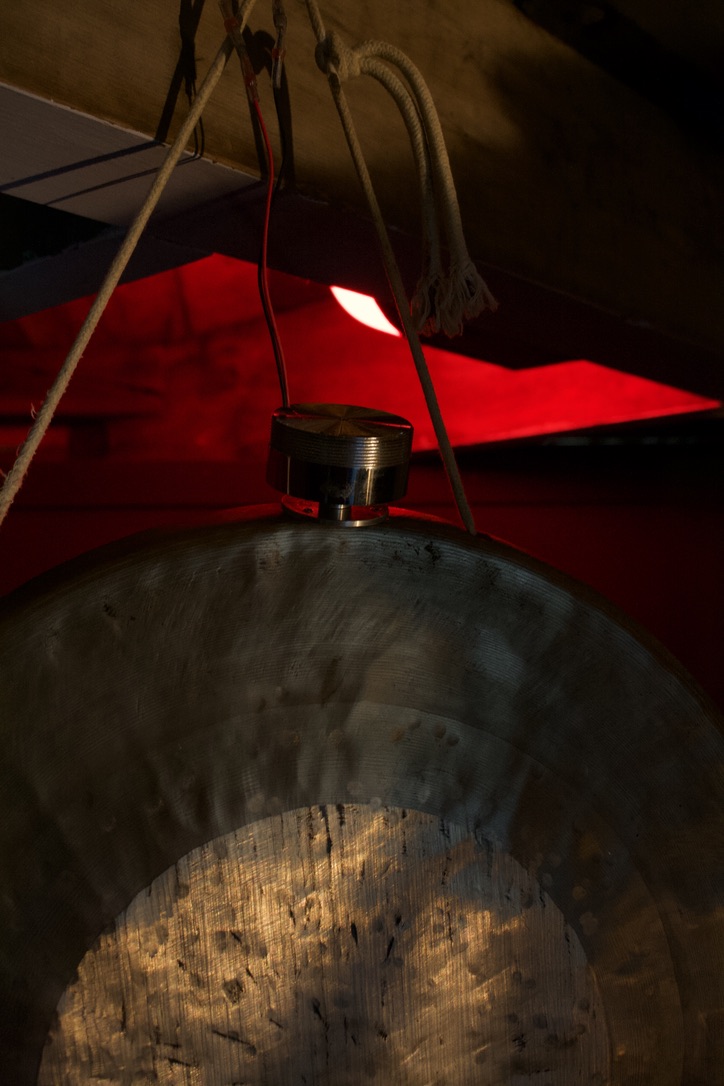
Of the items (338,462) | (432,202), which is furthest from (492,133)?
(338,462)

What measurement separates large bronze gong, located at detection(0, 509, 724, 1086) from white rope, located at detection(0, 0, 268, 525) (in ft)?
0.25

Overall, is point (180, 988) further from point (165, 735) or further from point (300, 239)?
point (300, 239)

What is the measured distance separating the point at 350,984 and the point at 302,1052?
6 centimetres

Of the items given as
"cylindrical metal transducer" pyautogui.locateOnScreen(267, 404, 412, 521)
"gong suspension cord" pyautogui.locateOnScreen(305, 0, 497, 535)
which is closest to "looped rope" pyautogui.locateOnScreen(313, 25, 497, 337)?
"gong suspension cord" pyautogui.locateOnScreen(305, 0, 497, 535)

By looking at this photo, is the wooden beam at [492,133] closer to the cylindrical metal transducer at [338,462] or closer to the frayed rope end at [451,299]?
the frayed rope end at [451,299]

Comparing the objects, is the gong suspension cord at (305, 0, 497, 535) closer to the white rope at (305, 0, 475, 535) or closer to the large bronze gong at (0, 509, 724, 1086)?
the white rope at (305, 0, 475, 535)

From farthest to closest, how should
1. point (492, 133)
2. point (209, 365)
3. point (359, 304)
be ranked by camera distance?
point (209, 365) → point (359, 304) → point (492, 133)

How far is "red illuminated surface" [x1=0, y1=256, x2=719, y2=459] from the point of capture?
1.28 m

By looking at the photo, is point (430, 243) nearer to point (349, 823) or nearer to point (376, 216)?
point (376, 216)

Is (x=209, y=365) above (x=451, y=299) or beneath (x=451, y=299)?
above

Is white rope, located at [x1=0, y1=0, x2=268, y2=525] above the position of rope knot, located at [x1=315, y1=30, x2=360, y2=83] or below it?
below

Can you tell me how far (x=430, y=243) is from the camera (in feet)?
2.05

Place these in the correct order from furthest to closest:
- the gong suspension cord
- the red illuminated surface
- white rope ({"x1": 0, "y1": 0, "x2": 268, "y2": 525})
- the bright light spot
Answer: the red illuminated surface < the bright light spot < the gong suspension cord < white rope ({"x1": 0, "y1": 0, "x2": 268, "y2": 525})

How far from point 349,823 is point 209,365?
3.31 feet
